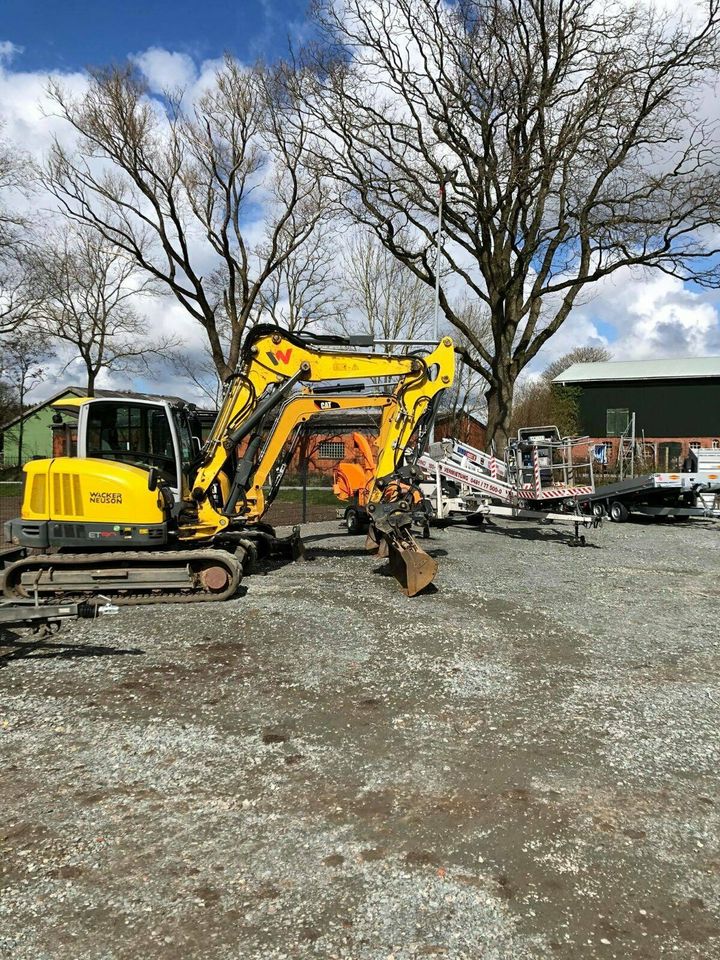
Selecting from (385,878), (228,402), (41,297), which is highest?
(41,297)

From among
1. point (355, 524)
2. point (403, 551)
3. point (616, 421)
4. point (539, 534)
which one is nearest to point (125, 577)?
point (403, 551)

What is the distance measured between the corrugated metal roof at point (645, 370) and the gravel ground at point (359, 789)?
3763 cm

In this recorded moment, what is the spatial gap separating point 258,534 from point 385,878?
7927mm

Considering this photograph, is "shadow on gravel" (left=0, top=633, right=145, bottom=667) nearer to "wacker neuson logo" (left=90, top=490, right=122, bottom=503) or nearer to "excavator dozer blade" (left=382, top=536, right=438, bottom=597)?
"wacker neuson logo" (left=90, top=490, right=122, bottom=503)

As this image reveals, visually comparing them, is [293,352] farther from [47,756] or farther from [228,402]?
[47,756]

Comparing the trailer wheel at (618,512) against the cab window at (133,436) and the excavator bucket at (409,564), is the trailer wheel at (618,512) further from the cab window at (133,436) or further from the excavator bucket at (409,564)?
the cab window at (133,436)

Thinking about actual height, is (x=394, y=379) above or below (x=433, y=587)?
above

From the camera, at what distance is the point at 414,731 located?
16.2ft

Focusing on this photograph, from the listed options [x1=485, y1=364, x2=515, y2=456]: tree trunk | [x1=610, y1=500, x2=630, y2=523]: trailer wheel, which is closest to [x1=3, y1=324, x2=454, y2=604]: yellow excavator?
[x1=610, y1=500, x2=630, y2=523]: trailer wheel

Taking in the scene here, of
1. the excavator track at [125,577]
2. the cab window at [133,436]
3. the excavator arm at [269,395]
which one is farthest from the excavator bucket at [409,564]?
the cab window at [133,436]

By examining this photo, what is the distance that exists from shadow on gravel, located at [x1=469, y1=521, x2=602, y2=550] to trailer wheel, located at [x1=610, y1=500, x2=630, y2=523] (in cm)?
333

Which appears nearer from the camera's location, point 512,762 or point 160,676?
point 512,762

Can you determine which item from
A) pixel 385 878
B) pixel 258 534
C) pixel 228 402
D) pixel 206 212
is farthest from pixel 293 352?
pixel 206 212

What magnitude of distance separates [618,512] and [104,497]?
600 inches
